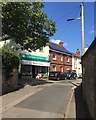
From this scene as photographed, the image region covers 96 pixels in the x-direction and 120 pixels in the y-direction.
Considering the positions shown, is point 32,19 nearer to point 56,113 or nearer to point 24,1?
point 24,1

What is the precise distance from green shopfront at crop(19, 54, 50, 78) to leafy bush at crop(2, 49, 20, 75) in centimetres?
1351

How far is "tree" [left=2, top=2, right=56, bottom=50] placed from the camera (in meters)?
19.2

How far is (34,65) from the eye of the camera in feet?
120

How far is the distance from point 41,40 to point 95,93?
1629 cm

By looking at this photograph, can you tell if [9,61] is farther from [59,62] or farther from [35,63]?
[59,62]

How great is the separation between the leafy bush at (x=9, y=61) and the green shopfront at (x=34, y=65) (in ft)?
44.3

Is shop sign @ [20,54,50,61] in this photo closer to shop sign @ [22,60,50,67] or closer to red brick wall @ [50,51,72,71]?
shop sign @ [22,60,50,67]

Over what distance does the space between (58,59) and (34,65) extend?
989 centimetres

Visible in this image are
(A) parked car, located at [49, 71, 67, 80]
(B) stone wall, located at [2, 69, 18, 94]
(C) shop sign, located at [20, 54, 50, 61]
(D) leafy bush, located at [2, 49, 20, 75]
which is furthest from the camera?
(A) parked car, located at [49, 71, 67, 80]

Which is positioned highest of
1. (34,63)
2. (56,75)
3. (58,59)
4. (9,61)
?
(58,59)

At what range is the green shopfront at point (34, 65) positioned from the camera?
3378 cm

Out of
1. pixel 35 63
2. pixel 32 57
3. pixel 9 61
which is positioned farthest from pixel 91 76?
pixel 35 63

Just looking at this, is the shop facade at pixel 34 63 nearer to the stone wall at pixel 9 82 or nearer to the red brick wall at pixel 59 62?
the red brick wall at pixel 59 62

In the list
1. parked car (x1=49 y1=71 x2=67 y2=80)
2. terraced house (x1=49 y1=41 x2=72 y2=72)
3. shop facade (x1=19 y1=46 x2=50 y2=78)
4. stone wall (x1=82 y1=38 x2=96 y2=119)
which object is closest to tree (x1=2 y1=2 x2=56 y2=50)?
shop facade (x1=19 y1=46 x2=50 y2=78)
